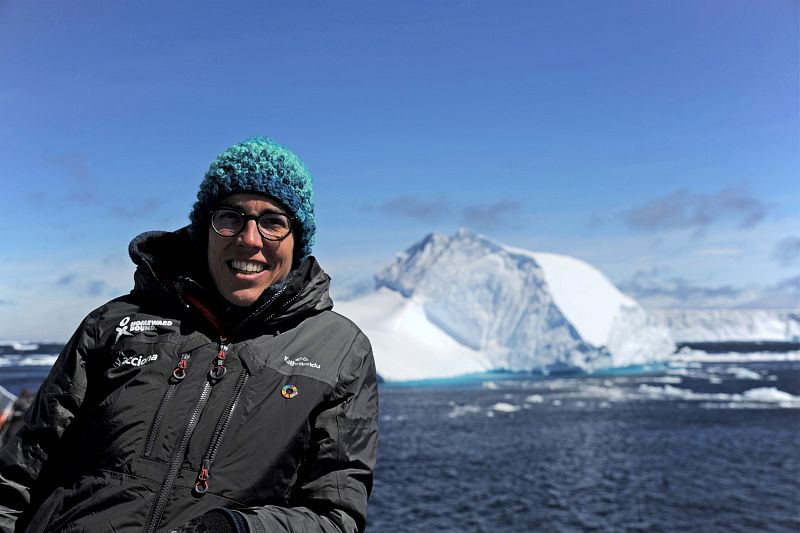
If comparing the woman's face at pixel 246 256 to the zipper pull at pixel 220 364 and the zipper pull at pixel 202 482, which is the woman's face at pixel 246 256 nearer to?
the zipper pull at pixel 220 364

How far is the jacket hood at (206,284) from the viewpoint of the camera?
190cm

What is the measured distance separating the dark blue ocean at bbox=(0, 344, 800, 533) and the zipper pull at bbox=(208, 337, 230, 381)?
1661 cm

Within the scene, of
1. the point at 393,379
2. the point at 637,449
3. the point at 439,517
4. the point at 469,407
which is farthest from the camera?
the point at 393,379

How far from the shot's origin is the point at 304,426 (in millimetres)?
1758

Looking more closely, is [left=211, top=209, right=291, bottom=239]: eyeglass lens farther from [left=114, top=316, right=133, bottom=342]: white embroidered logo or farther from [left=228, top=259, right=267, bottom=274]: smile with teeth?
[left=114, top=316, right=133, bottom=342]: white embroidered logo

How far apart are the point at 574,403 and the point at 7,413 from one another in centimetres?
3289

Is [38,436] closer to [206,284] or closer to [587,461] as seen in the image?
[206,284]

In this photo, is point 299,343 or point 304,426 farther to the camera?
point 299,343

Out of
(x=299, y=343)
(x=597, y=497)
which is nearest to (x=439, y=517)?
(x=597, y=497)

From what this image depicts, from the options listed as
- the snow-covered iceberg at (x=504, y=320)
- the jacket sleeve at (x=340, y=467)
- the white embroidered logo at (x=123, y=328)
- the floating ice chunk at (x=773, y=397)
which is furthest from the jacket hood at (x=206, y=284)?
the snow-covered iceberg at (x=504, y=320)

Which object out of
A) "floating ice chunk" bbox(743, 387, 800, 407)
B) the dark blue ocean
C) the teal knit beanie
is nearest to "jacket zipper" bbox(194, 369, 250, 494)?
the teal knit beanie

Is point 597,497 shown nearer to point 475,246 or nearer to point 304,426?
point 304,426

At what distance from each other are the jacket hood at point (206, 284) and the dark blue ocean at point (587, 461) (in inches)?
648

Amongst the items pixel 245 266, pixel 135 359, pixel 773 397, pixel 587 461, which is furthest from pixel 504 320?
pixel 135 359
